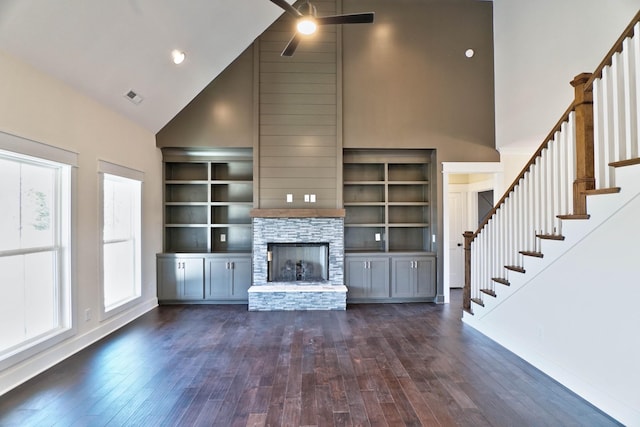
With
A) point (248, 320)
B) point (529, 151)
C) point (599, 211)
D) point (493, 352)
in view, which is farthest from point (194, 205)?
point (529, 151)

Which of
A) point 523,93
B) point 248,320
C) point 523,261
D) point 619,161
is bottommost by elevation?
point 248,320

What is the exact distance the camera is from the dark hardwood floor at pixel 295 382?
2.35 metres

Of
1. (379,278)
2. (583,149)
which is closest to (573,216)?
(583,149)

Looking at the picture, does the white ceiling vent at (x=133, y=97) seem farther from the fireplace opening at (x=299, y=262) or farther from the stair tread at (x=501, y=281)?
the stair tread at (x=501, y=281)

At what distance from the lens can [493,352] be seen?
3496mm

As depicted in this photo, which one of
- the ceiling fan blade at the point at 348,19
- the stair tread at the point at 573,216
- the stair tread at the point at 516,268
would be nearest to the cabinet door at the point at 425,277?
the stair tread at the point at 516,268

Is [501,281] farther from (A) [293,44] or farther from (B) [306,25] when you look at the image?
(A) [293,44]

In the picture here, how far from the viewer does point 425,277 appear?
18.4 feet

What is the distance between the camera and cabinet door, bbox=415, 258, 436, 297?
561 centimetres

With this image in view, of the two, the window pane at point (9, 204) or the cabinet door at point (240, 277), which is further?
the cabinet door at point (240, 277)

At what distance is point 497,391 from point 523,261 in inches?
54.6

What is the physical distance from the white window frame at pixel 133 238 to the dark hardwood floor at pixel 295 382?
0.37m

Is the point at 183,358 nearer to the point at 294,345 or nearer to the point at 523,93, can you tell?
the point at 294,345

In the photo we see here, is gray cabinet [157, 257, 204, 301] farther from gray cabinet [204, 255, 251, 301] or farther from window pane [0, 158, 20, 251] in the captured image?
window pane [0, 158, 20, 251]
